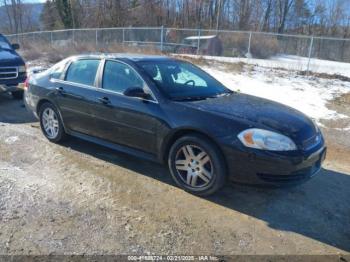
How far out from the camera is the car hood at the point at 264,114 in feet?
13.1

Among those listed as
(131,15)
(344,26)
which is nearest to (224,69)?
(131,15)

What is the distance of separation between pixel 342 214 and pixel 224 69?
37.7 feet

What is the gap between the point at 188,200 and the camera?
4.16m

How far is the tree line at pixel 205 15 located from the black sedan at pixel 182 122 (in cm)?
3341

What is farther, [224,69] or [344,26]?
[344,26]

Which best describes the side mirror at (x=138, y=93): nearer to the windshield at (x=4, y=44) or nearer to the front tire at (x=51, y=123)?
the front tire at (x=51, y=123)

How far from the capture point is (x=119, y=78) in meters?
4.91

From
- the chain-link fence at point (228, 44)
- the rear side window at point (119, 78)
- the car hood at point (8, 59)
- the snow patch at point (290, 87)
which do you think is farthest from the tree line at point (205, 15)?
the rear side window at point (119, 78)

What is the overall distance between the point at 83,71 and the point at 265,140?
294 cm

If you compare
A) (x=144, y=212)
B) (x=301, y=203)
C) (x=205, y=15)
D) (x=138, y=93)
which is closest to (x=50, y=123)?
(x=138, y=93)

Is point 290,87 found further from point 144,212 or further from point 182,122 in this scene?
point 144,212

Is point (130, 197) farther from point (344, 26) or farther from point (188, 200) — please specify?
point (344, 26)

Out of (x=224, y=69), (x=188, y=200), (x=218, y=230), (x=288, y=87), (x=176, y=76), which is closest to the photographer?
(x=218, y=230)

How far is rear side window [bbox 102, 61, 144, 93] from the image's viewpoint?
4.73m
